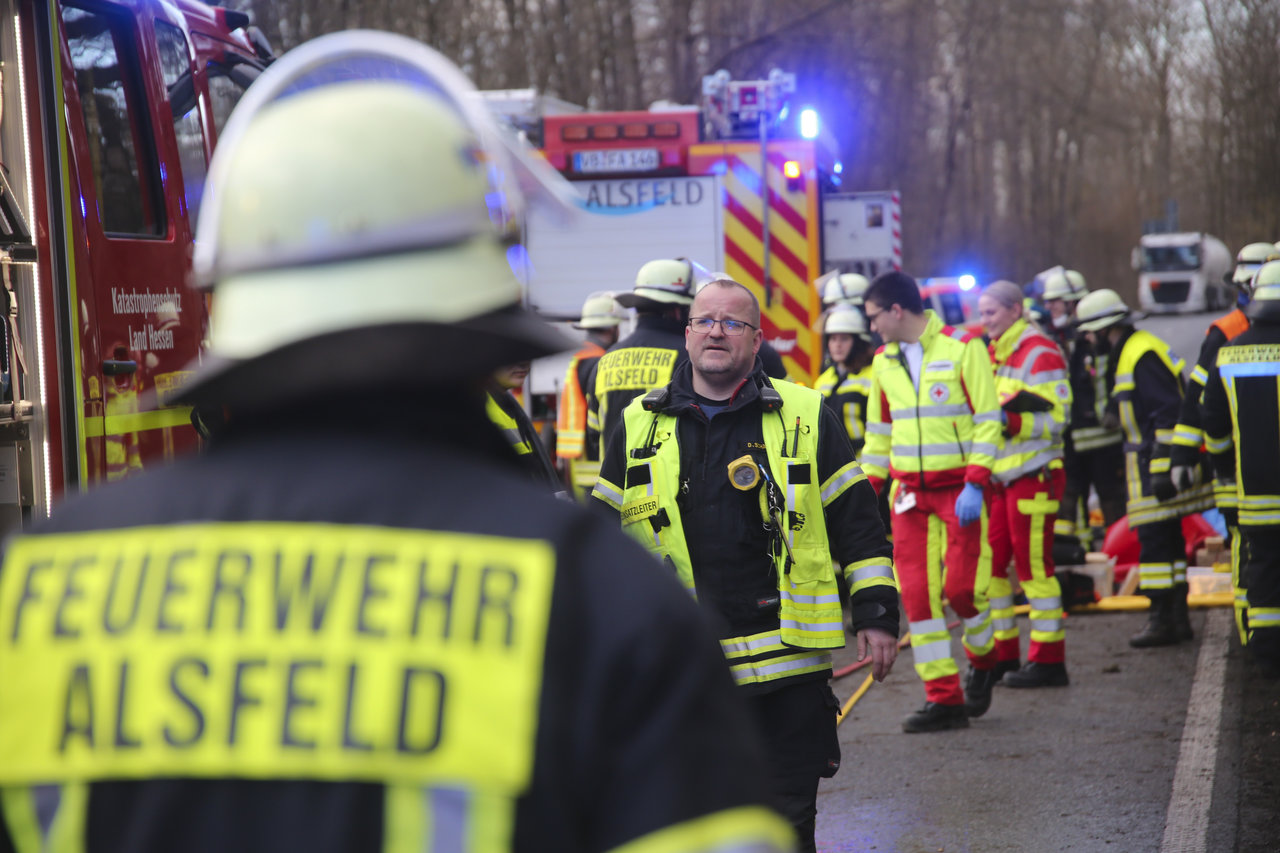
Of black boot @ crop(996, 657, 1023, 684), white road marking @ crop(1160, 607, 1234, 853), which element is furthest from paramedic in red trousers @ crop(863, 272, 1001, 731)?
white road marking @ crop(1160, 607, 1234, 853)

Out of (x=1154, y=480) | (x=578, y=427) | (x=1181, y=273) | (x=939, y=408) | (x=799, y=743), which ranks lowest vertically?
(x=799, y=743)

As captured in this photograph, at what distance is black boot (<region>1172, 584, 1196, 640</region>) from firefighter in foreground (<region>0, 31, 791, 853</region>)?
7862 millimetres

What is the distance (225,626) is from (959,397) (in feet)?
18.4

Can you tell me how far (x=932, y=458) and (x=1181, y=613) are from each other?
9.47 ft

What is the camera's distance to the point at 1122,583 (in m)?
10.0

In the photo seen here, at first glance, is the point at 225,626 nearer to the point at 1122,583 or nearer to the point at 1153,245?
the point at 1122,583

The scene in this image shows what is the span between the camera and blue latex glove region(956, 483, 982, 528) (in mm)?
6289

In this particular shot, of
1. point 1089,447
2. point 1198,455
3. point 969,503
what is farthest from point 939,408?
point 1089,447

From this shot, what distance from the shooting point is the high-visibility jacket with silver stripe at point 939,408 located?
6461 millimetres

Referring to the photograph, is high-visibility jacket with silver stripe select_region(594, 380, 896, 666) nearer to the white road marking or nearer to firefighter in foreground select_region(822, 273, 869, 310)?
the white road marking

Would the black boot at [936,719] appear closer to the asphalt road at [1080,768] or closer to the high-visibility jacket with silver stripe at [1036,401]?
the asphalt road at [1080,768]

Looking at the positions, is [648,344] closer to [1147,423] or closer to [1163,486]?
[1163,486]

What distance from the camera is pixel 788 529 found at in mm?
3996

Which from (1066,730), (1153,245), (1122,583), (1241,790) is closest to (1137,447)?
(1122,583)
